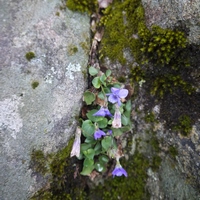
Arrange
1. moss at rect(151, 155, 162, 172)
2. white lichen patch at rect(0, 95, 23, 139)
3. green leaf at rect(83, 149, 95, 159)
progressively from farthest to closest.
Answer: moss at rect(151, 155, 162, 172)
green leaf at rect(83, 149, 95, 159)
white lichen patch at rect(0, 95, 23, 139)

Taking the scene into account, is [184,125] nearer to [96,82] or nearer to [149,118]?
[149,118]

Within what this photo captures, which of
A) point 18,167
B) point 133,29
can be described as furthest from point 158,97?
point 18,167

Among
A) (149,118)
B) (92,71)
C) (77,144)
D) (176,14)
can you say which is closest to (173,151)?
(149,118)

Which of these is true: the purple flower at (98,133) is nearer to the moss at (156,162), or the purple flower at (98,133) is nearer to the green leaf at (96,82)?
the green leaf at (96,82)

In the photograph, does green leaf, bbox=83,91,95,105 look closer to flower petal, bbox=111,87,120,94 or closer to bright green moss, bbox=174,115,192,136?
flower petal, bbox=111,87,120,94

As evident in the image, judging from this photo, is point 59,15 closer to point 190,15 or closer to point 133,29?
point 133,29

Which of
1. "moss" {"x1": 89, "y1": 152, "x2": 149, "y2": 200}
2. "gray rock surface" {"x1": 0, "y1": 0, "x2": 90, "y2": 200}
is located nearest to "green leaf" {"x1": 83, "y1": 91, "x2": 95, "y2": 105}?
"gray rock surface" {"x1": 0, "y1": 0, "x2": 90, "y2": 200}
